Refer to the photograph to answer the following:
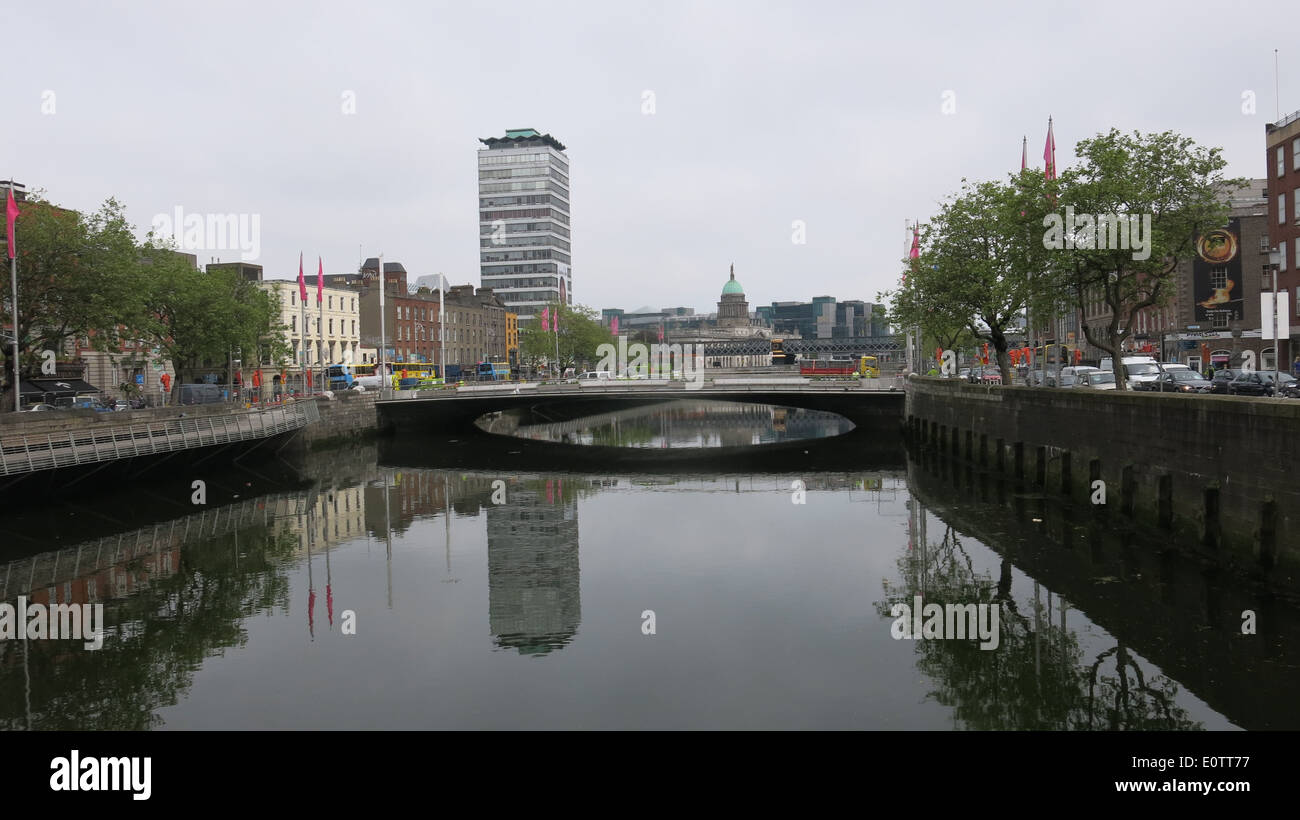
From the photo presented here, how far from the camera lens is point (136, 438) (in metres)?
42.8

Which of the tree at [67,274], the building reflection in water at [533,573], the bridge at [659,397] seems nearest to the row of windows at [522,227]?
the bridge at [659,397]

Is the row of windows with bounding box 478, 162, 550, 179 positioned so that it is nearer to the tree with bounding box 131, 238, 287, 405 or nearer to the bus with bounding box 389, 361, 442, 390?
the bus with bounding box 389, 361, 442, 390

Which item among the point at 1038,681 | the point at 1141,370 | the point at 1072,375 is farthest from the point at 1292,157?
the point at 1038,681

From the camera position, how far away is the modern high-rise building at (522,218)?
18788 centimetres

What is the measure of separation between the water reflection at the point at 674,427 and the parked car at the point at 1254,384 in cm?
3111

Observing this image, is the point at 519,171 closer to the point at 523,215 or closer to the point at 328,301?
the point at 523,215

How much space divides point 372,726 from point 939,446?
45.1 m

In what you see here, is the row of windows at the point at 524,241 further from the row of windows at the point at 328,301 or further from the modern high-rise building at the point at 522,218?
the row of windows at the point at 328,301

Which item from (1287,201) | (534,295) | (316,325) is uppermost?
(534,295)

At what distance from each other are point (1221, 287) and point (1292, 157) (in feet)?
81.2

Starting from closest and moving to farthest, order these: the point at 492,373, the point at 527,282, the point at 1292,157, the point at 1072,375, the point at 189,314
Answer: the point at 1072,375, the point at 189,314, the point at 1292,157, the point at 492,373, the point at 527,282
